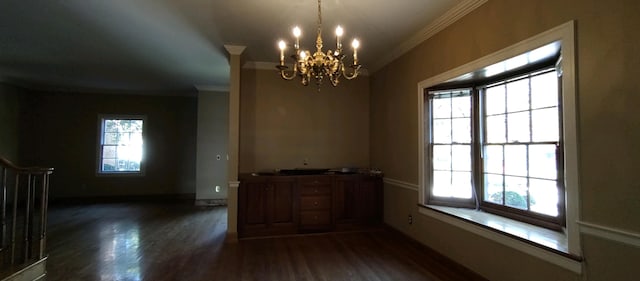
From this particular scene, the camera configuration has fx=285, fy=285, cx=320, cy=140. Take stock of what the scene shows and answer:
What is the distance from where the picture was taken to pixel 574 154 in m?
1.87

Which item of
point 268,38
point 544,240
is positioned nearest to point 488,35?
point 544,240

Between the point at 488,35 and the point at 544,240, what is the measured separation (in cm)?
176

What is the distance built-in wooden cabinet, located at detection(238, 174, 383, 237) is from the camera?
4113mm

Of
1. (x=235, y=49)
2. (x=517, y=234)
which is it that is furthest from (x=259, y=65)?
(x=517, y=234)

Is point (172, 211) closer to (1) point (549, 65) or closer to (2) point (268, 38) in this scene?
(2) point (268, 38)

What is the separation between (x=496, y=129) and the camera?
2982 mm

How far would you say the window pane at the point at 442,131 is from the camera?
349cm

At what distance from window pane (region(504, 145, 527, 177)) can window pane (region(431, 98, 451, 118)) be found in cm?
83

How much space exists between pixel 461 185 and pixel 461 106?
934mm

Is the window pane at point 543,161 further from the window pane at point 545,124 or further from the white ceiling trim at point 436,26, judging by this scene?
the white ceiling trim at point 436,26

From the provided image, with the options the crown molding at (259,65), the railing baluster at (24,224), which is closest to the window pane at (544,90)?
the crown molding at (259,65)

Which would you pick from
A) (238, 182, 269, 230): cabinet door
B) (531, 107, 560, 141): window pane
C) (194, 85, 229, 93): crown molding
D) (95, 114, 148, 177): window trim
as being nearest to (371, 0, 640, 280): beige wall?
(531, 107, 560, 141): window pane

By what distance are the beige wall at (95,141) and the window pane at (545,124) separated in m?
7.20

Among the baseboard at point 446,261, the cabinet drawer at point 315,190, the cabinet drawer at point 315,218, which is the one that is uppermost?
the cabinet drawer at point 315,190
